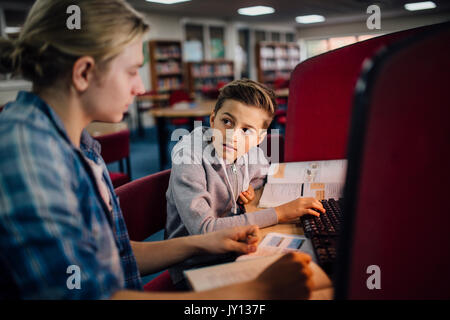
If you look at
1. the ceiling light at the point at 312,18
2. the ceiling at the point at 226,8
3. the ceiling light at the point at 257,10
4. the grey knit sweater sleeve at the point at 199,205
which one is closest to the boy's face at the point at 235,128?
the grey knit sweater sleeve at the point at 199,205

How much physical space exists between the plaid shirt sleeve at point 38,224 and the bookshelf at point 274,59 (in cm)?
1241

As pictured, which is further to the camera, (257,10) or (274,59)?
(274,59)

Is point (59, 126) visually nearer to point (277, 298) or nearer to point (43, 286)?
point (43, 286)

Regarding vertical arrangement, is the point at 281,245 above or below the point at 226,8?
below

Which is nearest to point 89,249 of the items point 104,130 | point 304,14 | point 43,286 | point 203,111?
point 43,286

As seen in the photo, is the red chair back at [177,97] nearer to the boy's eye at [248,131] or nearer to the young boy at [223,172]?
the young boy at [223,172]

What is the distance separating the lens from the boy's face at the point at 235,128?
122 centimetres

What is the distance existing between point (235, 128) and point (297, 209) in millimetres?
371

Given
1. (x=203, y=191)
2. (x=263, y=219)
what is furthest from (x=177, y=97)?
(x=263, y=219)

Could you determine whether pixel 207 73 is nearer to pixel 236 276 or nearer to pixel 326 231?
pixel 326 231

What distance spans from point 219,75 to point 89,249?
11.1m

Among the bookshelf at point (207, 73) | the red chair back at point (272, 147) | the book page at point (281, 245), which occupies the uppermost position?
the bookshelf at point (207, 73)

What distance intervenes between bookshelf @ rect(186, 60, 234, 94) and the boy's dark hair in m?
9.07

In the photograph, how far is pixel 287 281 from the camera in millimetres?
614
